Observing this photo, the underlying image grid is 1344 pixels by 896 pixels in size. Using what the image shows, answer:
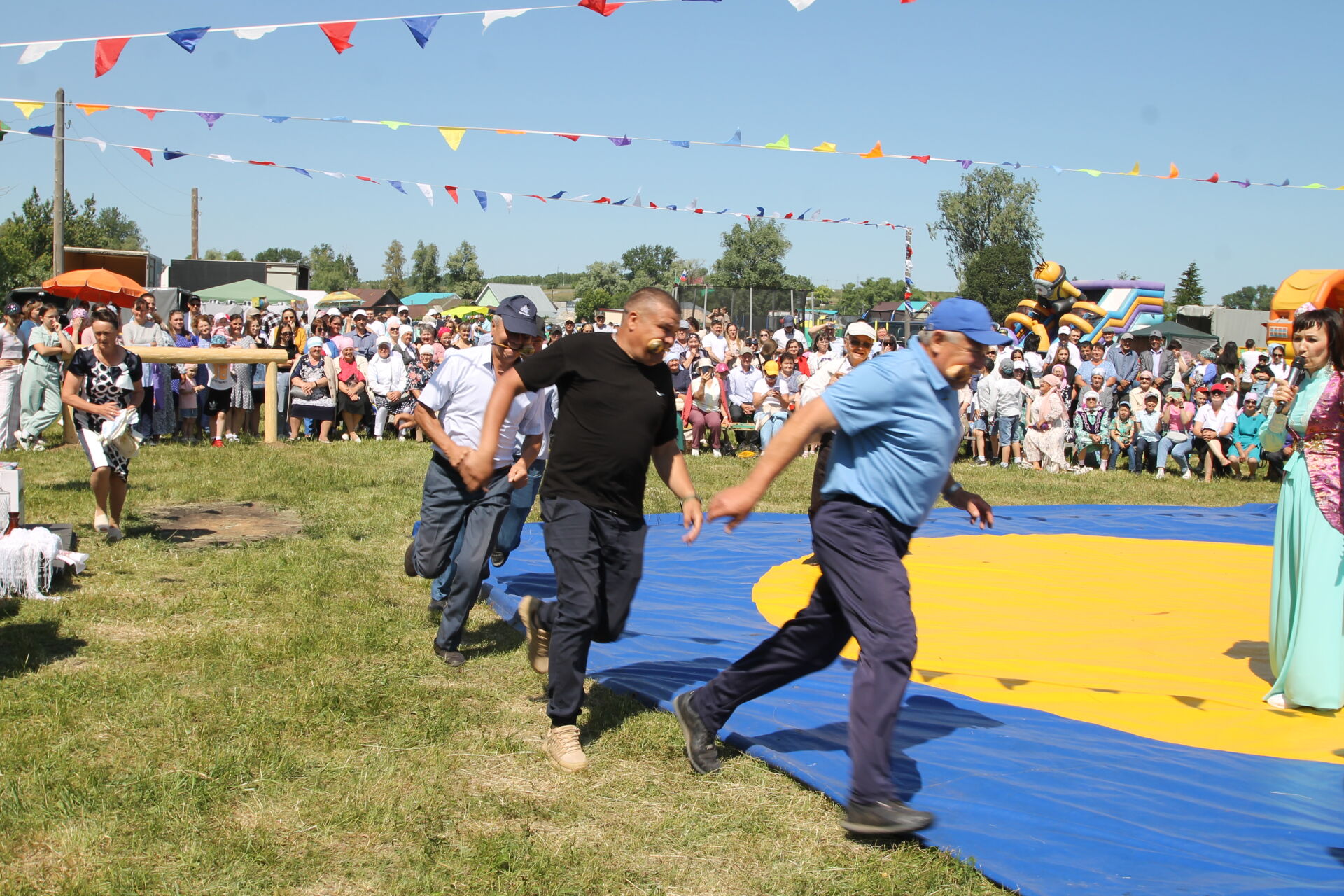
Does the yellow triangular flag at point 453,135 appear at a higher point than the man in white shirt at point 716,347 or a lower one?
higher

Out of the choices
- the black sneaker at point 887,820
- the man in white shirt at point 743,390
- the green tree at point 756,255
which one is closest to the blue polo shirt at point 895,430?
the black sneaker at point 887,820

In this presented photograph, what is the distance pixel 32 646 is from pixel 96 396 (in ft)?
9.87

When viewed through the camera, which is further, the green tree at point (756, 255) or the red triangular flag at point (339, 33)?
the green tree at point (756, 255)

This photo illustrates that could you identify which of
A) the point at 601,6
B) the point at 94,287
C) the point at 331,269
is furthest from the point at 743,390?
the point at 331,269

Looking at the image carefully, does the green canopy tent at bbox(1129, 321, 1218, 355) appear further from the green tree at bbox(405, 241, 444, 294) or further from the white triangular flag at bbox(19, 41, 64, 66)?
the green tree at bbox(405, 241, 444, 294)

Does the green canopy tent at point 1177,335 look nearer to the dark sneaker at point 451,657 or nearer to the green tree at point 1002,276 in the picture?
the dark sneaker at point 451,657

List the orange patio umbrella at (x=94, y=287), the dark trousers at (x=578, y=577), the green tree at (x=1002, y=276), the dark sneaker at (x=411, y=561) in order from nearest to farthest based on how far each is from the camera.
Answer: the dark trousers at (x=578, y=577) < the dark sneaker at (x=411, y=561) < the orange patio umbrella at (x=94, y=287) < the green tree at (x=1002, y=276)

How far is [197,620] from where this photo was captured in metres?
6.27

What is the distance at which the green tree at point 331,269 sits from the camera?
429 ft

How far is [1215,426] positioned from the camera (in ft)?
50.5

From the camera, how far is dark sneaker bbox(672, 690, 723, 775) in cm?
424

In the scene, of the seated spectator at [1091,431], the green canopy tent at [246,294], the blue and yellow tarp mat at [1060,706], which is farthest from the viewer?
the green canopy tent at [246,294]

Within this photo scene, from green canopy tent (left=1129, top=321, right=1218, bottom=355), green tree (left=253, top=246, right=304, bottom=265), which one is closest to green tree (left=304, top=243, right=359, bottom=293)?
green tree (left=253, top=246, right=304, bottom=265)

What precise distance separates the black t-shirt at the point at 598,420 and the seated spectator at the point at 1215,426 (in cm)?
1316
